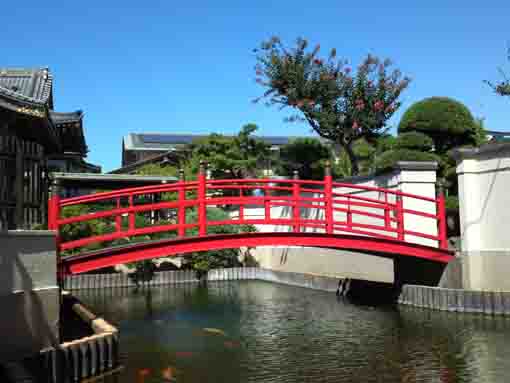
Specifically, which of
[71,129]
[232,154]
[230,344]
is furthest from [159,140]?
[230,344]

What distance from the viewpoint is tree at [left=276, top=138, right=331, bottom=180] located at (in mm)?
23984

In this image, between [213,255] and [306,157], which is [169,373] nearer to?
[213,255]

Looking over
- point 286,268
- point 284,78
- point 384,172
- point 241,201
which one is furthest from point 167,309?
point 284,78

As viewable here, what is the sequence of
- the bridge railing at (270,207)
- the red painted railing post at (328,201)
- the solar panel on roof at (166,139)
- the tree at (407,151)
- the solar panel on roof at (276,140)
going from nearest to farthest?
the bridge railing at (270,207) → the red painted railing post at (328,201) → the tree at (407,151) → the solar panel on roof at (166,139) → the solar panel on roof at (276,140)

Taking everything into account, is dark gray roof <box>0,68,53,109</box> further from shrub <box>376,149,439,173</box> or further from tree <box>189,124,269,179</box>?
tree <box>189,124,269,179</box>

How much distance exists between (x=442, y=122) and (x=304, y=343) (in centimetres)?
958

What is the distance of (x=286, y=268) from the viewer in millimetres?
22781

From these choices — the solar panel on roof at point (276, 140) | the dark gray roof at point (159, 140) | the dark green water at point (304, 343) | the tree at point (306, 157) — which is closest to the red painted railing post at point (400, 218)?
the dark green water at point (304, 343)

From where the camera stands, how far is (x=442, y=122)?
648 inches

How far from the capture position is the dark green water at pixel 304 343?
24.5 feet

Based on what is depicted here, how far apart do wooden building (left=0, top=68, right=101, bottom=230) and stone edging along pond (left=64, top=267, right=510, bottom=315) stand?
5001 mm

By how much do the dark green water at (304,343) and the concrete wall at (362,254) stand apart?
2.53 m

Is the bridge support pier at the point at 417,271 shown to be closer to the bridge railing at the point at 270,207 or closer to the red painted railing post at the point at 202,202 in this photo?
the bridge railing at the point at 270,207

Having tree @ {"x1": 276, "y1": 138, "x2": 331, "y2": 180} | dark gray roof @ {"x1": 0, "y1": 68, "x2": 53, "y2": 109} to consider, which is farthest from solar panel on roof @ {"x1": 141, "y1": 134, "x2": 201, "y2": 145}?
dark gray roof @ {"x1": 0, "y1": 68, "x2": 53, "y2": 109}
